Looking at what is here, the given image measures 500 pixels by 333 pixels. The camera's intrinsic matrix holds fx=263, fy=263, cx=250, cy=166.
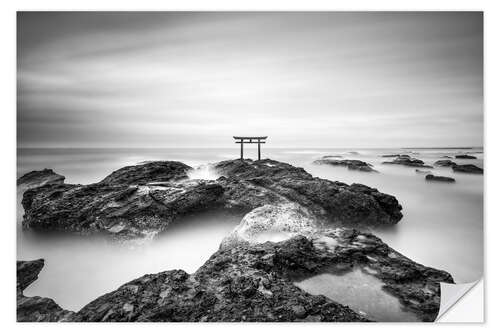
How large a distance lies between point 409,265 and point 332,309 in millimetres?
1261

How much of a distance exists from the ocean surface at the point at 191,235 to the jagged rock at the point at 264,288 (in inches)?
21.1

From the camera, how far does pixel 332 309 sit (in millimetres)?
3076

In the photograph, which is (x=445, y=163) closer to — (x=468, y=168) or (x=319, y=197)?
(x=468, y=168)

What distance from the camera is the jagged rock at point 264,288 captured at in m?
3.06

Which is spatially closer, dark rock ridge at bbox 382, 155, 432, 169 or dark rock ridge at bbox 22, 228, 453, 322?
dark rock ridge at bbox 22, 228, 453, 322

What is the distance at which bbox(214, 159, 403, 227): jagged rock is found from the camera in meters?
4.59

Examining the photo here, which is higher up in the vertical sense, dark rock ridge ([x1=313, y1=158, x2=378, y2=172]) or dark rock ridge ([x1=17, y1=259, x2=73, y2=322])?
dark rock ridge ([x1=313, y1=158, x2=378, y2=172])

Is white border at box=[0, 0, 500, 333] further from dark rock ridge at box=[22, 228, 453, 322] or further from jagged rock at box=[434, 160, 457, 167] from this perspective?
dark rock ridge at box=[22, 228, 453, 322]

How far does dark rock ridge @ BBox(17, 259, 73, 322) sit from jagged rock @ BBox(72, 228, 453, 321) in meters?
0.30

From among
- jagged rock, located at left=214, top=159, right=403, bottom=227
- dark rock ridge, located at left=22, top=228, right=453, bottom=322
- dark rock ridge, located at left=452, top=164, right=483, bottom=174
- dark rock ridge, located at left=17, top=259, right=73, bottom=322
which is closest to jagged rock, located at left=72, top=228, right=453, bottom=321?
dark rock ridge, located at left=22, top=228, right=453, bottom=322

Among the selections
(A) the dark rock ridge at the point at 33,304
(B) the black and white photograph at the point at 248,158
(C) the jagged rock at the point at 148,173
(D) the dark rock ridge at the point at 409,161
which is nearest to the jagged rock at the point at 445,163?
(B) the black and white photograph at the point at 248,158
